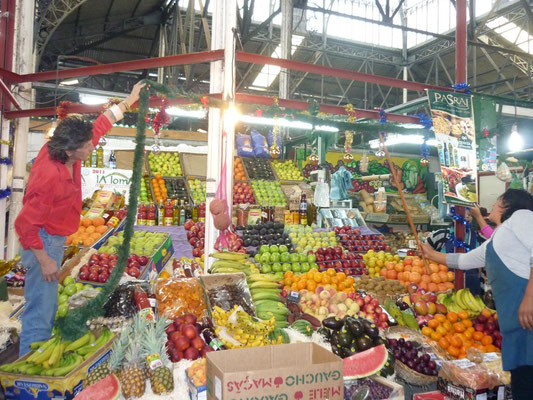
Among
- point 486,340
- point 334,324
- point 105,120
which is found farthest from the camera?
point 486,340

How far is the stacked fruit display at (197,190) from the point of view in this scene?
322 inches

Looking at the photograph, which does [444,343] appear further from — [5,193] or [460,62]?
[5,193]

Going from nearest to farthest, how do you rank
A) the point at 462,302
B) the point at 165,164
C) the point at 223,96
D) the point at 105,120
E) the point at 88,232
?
the point at 105,120 < the point at 462,302 < the point at 223,96 < the point at 88,232 < the point at 165,164

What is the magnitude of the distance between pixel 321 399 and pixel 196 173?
761 centimetres

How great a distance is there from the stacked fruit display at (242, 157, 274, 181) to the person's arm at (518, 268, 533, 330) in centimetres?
696

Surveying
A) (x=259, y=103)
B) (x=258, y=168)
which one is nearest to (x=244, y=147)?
(x=258, y=168)

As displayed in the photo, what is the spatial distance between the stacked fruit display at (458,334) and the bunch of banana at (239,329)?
1525 millimetres

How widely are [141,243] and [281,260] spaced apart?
70.2 inches

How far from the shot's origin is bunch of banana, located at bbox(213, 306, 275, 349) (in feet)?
9.04

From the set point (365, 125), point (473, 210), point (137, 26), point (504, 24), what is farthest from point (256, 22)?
point (473, 210)

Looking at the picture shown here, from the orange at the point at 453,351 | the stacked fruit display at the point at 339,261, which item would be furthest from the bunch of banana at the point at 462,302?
the stacked fruit display at the point at 339,261

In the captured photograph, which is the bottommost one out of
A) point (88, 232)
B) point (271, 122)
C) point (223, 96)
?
point (88, 232)

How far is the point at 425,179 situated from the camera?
1358cm

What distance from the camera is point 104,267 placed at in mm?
4180
